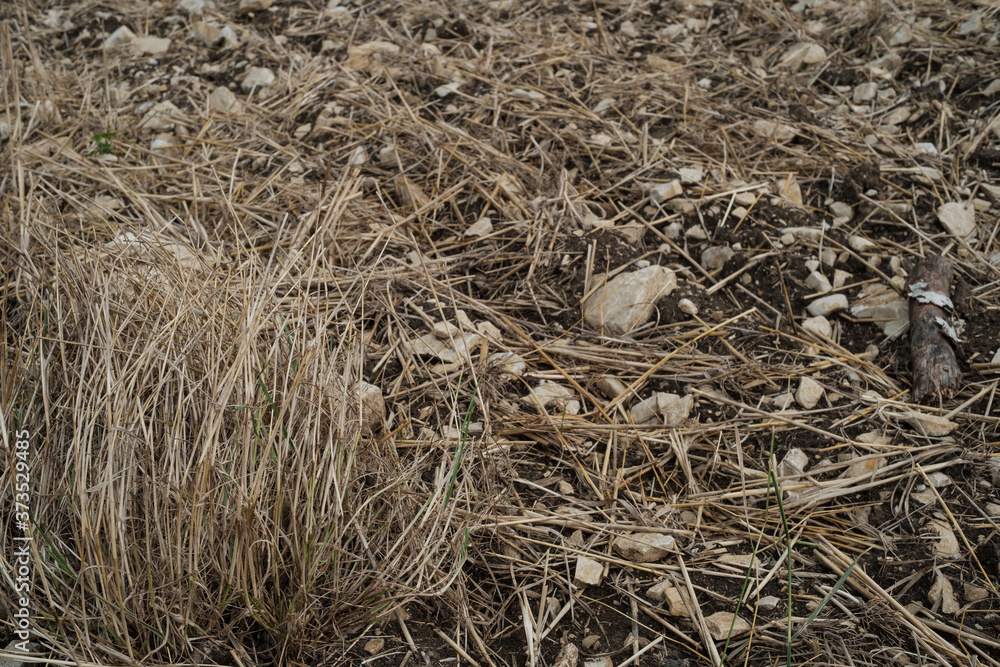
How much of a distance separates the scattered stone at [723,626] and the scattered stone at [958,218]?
1409mm

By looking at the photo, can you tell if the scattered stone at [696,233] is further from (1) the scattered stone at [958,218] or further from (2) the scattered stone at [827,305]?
(1) the scattered stone at [958,218]

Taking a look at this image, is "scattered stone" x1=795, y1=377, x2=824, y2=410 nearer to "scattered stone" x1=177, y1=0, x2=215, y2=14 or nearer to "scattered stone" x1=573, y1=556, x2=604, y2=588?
"scattered stone" x1=573, y1=556, x2=604, y2=588

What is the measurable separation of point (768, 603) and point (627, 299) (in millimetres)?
830

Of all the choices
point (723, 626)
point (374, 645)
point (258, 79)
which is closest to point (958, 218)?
point (723, 626)

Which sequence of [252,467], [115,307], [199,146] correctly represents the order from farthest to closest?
[199,146]
[115,307]
[252,467]

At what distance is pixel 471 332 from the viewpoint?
1.82 metres

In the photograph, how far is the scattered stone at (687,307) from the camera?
73.6 inches

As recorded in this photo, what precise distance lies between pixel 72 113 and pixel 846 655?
9.60 feet

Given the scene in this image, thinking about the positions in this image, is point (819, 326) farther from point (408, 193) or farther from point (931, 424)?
point (408, 193)

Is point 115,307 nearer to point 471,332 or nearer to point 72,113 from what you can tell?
point 471,332

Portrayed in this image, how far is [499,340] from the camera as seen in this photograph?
1817 mm

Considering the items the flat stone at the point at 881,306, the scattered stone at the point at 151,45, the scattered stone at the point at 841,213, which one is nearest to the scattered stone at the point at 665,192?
the scattered stone at the point at 841,213

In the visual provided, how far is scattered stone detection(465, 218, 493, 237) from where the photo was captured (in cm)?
209

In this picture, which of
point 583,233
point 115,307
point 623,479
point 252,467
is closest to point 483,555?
point 623,479
